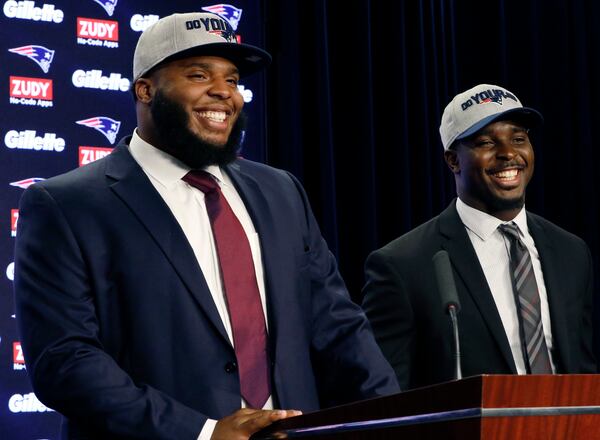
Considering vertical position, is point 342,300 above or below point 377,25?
below

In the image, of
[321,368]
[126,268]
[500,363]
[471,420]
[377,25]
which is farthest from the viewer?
[377,25]

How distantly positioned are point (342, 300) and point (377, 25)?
322 centimetres

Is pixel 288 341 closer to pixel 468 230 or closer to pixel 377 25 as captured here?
pixel 468 230

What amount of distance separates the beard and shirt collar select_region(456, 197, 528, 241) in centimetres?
132

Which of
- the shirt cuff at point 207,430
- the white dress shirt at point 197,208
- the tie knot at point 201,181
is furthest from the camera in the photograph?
the tie knot at point 201,181

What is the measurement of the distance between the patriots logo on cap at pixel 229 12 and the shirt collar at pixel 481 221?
5.56 feet

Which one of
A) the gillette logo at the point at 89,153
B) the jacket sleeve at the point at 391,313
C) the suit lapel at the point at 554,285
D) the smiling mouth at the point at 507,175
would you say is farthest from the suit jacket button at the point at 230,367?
the gillette logo at the point at 89,153

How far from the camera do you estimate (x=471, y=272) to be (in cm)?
364

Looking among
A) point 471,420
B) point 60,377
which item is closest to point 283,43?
point 60,377

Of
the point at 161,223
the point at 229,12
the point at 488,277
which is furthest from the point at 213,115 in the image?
the point at 229,12

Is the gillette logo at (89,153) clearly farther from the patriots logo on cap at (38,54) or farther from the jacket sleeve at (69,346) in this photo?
the jacket sleeve at (69,346)

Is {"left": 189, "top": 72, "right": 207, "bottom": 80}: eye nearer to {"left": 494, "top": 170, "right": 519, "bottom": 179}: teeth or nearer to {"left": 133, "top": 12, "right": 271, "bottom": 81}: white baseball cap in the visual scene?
{"left": 133, "top": 12, "right": 271, "bottom": 81}: white baseball cap

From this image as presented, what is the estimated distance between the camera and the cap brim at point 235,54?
2.66m

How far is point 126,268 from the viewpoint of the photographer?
239cm
